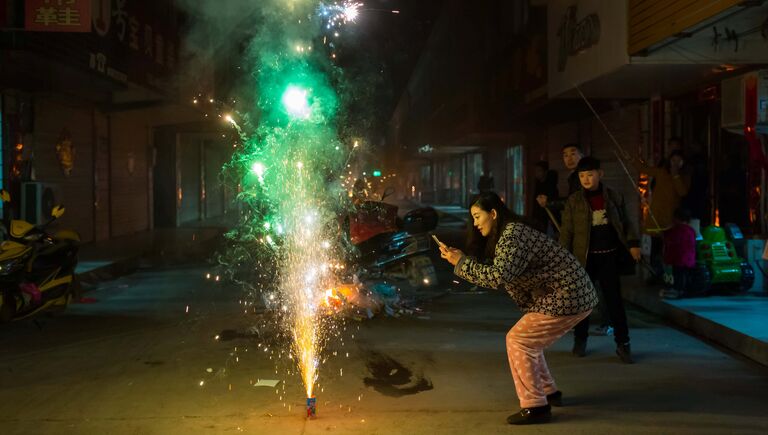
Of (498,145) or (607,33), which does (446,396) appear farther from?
(498,145)

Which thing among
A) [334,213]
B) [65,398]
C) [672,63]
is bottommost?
[65,398]

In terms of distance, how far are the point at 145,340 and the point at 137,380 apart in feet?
5.24

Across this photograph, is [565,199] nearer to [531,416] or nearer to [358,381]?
[358,381]

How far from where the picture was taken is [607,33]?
9.89 metres

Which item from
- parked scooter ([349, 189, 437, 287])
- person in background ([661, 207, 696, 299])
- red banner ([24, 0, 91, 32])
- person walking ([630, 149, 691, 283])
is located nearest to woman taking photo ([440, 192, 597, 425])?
person in background ([661, 207, 696, 299])

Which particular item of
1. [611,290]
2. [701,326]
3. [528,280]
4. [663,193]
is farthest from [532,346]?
[663,193]

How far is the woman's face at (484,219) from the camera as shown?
15.0 ft

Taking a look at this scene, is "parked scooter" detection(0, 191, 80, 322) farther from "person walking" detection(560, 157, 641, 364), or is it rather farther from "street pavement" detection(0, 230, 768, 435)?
"person walking" detection(560, 157, 641, 364)

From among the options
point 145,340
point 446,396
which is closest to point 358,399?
point 446,396

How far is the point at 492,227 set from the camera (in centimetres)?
459

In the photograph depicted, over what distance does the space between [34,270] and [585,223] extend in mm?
6022

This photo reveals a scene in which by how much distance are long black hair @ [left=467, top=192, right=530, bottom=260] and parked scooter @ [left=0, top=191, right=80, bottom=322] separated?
5375 millimetres

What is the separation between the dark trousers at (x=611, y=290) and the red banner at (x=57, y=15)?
825 centimetres

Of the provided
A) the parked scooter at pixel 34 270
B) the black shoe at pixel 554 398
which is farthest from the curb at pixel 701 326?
the parked scooter at pixel 34 270
